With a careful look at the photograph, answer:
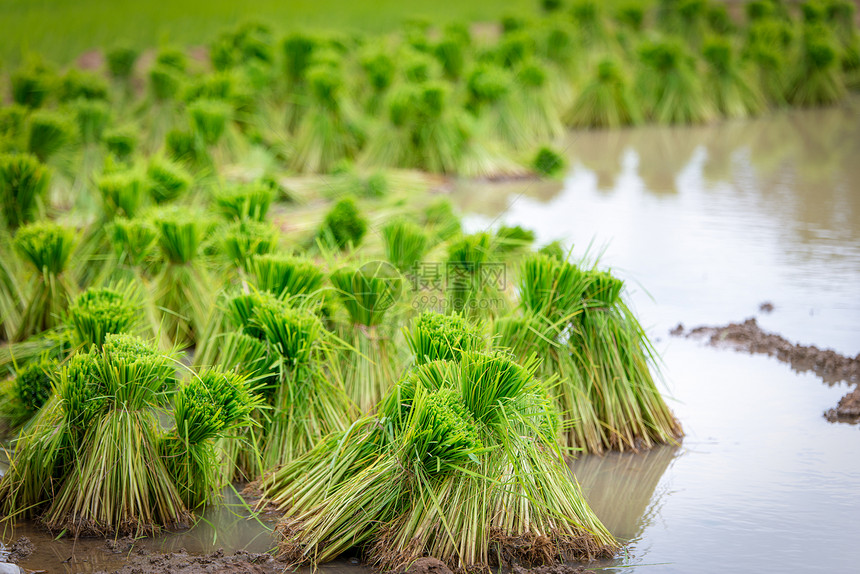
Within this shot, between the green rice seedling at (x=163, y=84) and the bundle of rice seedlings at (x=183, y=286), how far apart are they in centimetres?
387

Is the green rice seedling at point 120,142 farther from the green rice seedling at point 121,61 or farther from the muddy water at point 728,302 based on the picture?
the green rice seedling at point 121,61

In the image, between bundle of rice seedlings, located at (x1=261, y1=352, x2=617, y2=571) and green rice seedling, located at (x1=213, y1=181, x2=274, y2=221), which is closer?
bundle of rice seedlings, located at (x1=261, y1=352, x2=617, y2=571)

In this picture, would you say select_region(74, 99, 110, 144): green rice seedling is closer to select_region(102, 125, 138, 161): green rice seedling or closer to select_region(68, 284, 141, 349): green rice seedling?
select_region(102, 125, 138, 161): green rice seedling

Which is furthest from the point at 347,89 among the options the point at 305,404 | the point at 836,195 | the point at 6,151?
the point at 305,404

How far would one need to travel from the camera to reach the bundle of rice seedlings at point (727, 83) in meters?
10.1

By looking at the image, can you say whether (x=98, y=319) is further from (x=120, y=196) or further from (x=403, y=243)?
(x=120, y=196)

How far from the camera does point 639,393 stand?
353 centimetres

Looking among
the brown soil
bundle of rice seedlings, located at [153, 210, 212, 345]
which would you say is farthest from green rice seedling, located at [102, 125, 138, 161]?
the brown soil

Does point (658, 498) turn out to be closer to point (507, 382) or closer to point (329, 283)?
point (507, 382)

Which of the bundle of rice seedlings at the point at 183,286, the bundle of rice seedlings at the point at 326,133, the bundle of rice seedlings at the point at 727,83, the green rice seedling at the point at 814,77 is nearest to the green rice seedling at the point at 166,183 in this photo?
the bundle of rice seedlings at the point at 183,286

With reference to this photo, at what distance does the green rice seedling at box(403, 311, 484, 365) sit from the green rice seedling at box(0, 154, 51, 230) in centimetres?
296

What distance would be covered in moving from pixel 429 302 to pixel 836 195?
4594mm

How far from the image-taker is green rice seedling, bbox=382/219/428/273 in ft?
13.0

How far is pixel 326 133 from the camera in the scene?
7.75 m
